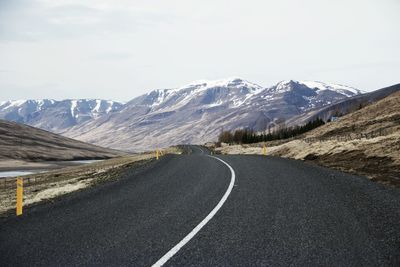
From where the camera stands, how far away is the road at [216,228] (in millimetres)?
6676

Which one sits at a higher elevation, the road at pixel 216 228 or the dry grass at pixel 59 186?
the road at pixel 216 228

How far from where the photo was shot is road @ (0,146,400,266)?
21.9ft

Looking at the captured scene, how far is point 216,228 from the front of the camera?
27.9 ft

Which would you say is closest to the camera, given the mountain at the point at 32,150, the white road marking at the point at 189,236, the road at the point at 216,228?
the white road marking at the point at 189,236

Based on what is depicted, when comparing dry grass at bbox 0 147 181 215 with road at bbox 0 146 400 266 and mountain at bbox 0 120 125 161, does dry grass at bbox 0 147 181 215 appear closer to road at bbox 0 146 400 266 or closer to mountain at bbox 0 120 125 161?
road at bbox 0 146 400 266

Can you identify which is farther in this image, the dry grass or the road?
the dry grass

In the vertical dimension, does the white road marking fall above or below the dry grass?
above

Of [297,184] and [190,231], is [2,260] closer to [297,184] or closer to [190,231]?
[190,231]

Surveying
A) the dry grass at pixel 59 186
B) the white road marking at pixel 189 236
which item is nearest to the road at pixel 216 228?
the white road marking at pixel 189 236

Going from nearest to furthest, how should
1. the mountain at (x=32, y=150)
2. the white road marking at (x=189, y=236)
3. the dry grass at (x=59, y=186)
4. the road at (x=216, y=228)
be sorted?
1. the white road marking at (x=189, y=236)
2. the road at (x=216, y=228)
3. the dry grass at (x=59, y=186)
4. the mountain at (x=32, y=150)

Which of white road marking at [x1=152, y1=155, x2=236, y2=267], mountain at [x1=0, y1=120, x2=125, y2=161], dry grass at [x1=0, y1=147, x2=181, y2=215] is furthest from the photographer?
mountain at [x1=0, y1=120, x2=125, y2=161]

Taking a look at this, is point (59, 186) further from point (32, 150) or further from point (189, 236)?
point (32, 150)

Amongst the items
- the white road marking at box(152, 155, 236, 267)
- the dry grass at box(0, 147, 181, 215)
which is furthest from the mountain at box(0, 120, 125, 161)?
the white road marking at box(152, 155, 236, 267)

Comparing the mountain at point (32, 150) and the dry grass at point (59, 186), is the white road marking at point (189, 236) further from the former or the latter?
the mountain at point (32, 150)
